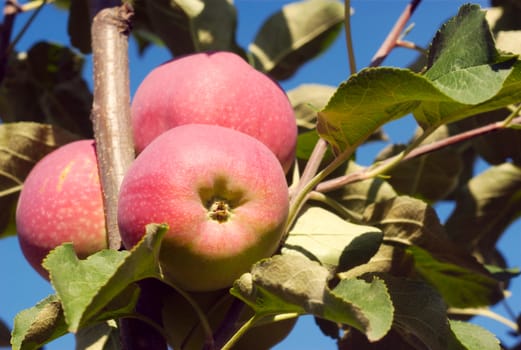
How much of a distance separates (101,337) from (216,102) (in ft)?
1.23

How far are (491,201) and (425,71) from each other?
0.72m

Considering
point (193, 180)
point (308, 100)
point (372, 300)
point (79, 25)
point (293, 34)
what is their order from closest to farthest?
1. point (372, 300)
2. point (193, 180)
3. point (308, 100)
4. point (293, 34)
5. point (79, 25)

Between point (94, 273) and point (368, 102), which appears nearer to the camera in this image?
point (94, 273)

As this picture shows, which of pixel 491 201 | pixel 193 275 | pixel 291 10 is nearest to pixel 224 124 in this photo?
pixel 193 275

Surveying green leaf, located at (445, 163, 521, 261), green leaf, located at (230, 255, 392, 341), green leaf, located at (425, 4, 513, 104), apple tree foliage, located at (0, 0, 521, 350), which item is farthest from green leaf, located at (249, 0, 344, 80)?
green leaf, located at (230, 255, 392, 341)

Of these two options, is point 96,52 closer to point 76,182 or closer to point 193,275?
point 76,182

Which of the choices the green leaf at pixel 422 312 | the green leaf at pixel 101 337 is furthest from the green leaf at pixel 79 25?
the green leaf at pixel 422 312

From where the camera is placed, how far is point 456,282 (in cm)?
138

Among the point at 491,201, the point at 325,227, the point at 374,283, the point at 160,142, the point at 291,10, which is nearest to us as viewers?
the point at 374,283

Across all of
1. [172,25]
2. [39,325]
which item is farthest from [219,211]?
[172,25]

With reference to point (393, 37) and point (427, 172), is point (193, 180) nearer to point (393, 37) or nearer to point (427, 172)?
point (393, 37)

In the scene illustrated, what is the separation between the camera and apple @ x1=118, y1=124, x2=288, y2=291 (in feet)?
2.95

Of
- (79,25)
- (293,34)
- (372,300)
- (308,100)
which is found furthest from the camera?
(79,25)

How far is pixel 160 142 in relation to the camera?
0.96 metres
